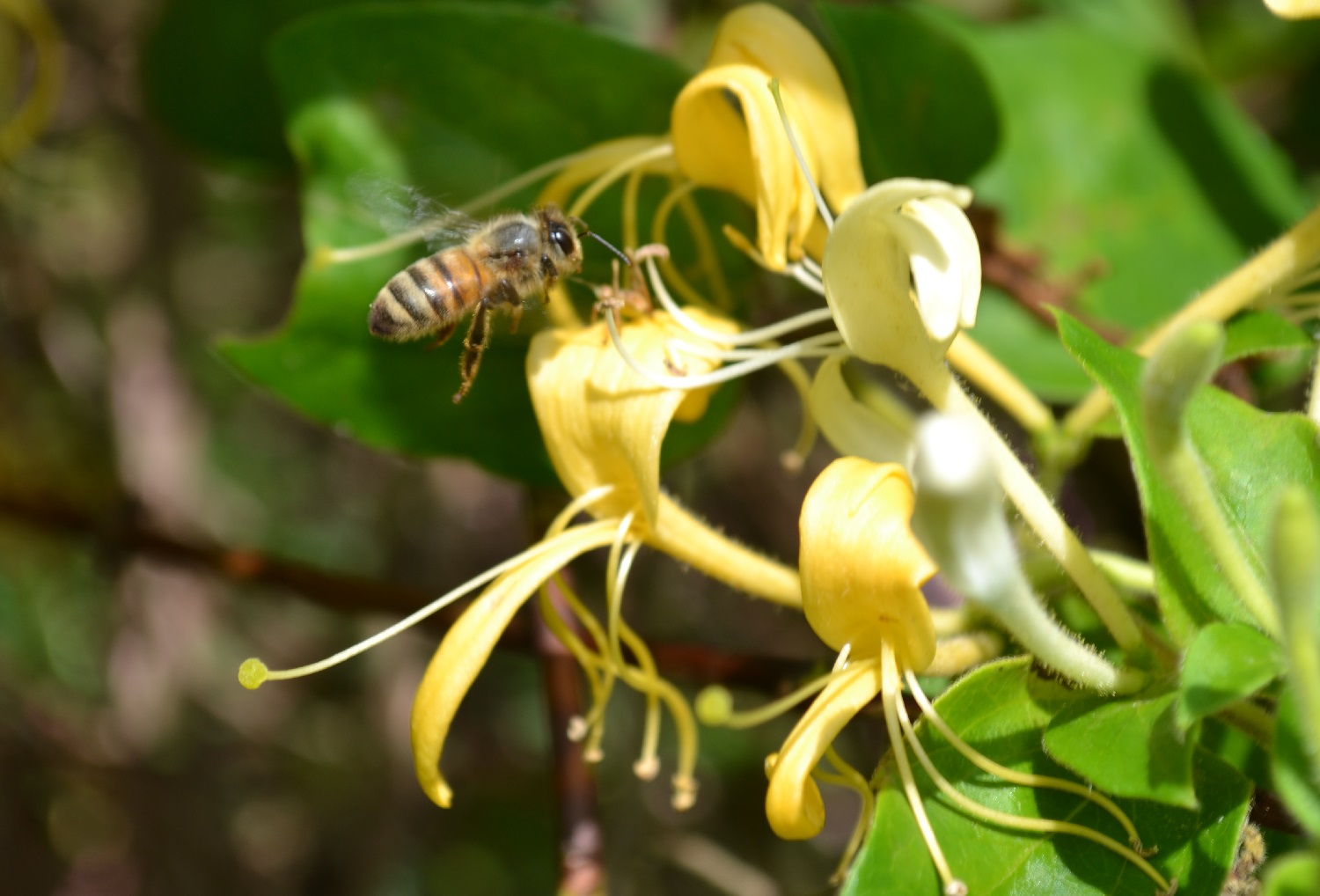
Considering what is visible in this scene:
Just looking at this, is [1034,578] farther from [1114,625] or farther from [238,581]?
[238,581]

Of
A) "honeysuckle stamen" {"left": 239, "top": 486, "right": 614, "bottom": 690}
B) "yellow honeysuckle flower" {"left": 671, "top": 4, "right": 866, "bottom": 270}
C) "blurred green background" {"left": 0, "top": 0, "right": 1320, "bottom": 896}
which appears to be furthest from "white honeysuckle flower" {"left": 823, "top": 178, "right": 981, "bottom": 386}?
"blurred green background" {"left": 0, "top": 0, "right": 1320, "bottom": 896}

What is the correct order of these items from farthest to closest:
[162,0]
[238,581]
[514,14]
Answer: [162,0]
[238,581]
[514,14]

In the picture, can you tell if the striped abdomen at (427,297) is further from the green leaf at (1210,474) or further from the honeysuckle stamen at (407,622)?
the green leaf at (1210,474)

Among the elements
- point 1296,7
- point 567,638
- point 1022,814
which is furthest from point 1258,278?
point 567,638

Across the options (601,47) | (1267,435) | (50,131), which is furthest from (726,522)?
(1267,435)

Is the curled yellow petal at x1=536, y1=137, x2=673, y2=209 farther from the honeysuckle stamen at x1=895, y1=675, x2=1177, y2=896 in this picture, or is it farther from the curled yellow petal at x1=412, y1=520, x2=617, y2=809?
the honeysuckle stamen at x1=895, y1=675, x2=1177, y2=896

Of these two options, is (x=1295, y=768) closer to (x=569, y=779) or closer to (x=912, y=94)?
(x=569, y=779)

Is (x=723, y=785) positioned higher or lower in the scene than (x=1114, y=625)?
lower
